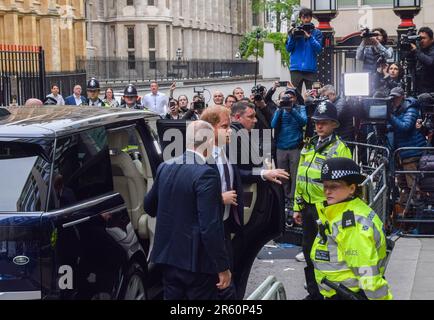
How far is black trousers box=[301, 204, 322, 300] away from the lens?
7555 mm

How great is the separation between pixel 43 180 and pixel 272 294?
174 centimetres

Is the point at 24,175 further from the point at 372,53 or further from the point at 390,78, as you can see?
the point at 372,53

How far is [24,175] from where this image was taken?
5551 mm

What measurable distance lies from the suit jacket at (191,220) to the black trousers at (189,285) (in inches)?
2.9

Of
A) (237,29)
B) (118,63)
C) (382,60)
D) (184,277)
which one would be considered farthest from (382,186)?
(237,29)

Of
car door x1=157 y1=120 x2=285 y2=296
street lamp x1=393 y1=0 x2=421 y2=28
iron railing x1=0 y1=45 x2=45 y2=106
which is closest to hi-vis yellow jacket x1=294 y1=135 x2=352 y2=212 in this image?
car door x1=157 y1=120 x2=285 y2=296

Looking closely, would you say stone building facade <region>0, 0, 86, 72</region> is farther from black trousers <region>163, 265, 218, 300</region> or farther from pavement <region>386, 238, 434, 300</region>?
black trousers <region>163, 265, 218, 300</region>

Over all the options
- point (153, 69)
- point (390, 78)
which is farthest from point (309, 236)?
point (153, 69)

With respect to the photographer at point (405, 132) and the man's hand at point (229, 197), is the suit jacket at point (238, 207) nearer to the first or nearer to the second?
the man's hand at point (229, 197)

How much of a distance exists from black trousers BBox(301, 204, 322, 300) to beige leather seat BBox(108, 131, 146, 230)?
1542 millimetres

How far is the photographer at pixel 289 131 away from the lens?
1203 centimetres

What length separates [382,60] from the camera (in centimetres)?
1287

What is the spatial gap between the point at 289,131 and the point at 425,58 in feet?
7.00
